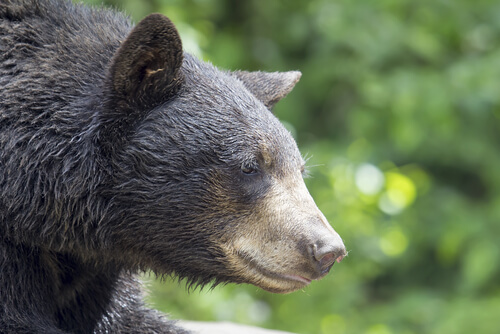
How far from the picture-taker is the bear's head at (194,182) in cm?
313

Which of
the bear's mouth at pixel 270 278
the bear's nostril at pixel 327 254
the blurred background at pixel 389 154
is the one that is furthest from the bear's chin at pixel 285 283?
the blurred background at pixel 389 154

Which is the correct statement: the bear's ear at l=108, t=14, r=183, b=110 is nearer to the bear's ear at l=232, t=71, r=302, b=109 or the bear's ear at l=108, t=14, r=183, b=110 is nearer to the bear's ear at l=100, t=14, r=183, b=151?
the bear's ear at l=100, t=14, r=183, b=151

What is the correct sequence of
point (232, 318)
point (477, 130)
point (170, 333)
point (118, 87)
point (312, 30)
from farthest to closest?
point (312, 30), point (477, 130), point (232, 318), point (170, 333), point (118, 87)

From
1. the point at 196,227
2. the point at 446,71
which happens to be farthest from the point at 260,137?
the point at 446,71

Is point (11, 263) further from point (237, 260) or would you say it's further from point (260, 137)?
point (260, 137)

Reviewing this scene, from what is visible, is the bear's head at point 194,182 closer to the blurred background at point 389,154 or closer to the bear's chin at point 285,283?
the bear's chin at point 285,283

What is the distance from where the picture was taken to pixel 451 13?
736cm

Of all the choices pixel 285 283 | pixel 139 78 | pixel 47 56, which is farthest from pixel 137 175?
pixel 285 283

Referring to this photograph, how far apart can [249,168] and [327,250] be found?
0.50 m

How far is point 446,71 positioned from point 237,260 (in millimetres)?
4467

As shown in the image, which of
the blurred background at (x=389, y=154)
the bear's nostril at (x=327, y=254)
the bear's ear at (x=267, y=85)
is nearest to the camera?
the bear's nostril at (x=327, y=254)

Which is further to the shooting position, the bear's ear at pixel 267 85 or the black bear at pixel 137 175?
the bear's ear at pixel 267 85

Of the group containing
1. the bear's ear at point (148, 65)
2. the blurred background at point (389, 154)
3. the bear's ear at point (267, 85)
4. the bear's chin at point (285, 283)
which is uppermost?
the blurred background at point (389, 154)

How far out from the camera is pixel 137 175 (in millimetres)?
3154
